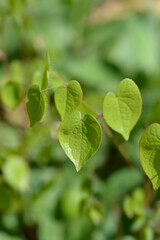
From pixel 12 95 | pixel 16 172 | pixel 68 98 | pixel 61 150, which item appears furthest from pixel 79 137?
pixel 61 150

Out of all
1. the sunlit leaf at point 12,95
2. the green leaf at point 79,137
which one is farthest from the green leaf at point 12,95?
the green leaf at point 79,137

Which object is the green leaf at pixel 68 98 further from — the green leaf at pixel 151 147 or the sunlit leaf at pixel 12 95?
the sunlit leaf at pixel 12 95

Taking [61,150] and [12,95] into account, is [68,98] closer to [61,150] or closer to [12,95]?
[12,95]

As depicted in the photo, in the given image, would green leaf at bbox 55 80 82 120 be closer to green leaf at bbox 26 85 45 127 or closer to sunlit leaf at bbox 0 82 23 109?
A: green leaf at bbox 26 85 45 127

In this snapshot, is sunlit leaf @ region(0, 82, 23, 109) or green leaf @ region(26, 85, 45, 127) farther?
sunlit leaf @ region(0, 82, 23, 109)

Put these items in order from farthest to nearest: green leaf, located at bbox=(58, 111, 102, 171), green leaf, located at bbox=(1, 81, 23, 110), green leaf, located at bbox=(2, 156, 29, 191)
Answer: green leaf, located at bbox=(2, 156, 29, 191) → green leaf, located at bbox=(1, 81, 23, 110) → green leaf, located at bbox=(58, 111, 102, 171)

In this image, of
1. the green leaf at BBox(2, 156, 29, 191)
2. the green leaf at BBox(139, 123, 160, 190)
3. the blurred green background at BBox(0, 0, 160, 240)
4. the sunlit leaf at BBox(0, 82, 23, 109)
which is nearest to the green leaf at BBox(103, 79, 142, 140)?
the green leaf at BBox(139, 123, 160, 190)
